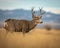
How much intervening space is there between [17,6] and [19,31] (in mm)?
371

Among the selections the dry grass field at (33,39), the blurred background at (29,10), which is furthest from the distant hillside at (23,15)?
the dry grass field at (33,39)

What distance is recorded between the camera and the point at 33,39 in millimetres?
2596

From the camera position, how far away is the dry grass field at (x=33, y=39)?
2.58 m

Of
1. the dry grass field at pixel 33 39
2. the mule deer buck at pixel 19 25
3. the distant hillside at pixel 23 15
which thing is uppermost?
the distant hillside at pixel 23 15

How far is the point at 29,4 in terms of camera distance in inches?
103

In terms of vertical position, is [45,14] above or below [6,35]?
above

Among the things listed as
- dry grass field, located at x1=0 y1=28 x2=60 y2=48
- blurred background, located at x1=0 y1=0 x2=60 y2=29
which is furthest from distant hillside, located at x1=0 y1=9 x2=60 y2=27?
dry grass field, located at x1=0 y1=28 x2=60 y2=48

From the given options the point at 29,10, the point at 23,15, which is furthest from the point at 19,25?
the point at 29,10

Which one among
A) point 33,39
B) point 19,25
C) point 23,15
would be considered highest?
point 23,15

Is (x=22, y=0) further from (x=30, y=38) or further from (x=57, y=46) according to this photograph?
(x=57, y=46)

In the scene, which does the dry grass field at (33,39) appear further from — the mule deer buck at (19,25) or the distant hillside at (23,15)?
the distant hillside at (23,15)

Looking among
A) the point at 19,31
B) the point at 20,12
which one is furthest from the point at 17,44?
the point at 20,12

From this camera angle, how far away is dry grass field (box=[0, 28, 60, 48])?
258 centimetres

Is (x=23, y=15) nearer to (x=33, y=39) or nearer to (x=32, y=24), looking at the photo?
(x=32, y=24)
